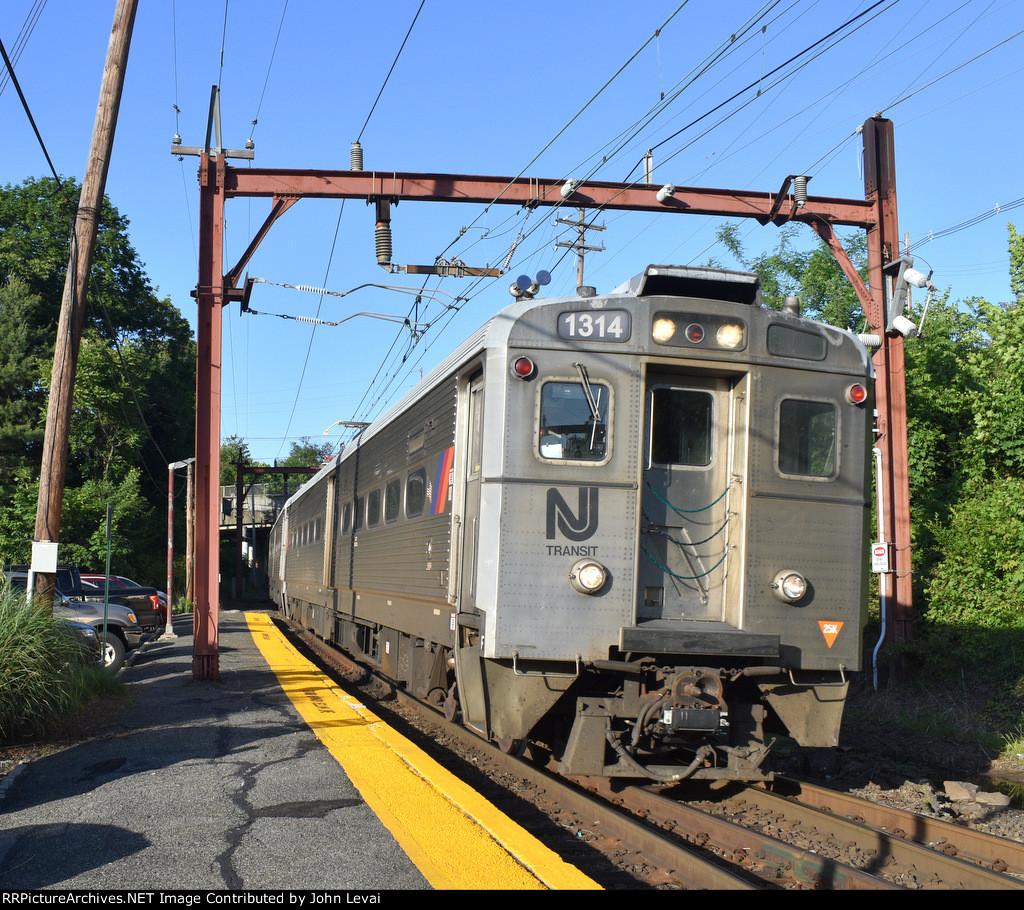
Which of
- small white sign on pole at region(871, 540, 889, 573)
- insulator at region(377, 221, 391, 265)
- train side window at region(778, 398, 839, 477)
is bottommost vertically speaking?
small white sign on pole at region(871, 540, 889, 573)

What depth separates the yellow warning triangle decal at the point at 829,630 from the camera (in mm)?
6559

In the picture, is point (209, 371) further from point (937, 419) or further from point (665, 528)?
point (937, 419)

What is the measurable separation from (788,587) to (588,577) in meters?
1.40

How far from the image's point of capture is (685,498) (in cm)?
672

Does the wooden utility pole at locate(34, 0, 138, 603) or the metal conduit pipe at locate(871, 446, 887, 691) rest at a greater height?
the wooden utility pole at locate(34, 0, 138, 603)

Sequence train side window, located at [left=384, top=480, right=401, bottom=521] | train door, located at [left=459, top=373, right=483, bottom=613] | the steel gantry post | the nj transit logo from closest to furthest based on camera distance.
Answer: the nj transit logo, train door, located at [left=459, top=373, right=483, bottom=613], train side window, located at [left=384, top=480, right=401, bottom=521], the steel gantry post

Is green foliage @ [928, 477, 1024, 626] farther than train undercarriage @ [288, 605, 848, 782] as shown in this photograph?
Yes

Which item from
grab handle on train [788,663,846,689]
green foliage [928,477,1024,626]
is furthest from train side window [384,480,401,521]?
green foliage [928,477,1024,626]

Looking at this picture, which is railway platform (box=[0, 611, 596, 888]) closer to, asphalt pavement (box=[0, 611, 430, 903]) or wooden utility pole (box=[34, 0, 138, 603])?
asphalt pavement (box=[0, 611, 430, 903])

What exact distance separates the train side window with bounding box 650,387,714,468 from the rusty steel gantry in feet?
21.4

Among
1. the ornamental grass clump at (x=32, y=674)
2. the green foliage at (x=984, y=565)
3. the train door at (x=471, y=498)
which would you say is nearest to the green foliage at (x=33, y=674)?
the ornamental grass clump at (x=32, y=674)

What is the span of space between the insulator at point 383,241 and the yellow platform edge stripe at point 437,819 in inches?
248

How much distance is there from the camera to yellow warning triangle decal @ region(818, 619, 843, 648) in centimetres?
656

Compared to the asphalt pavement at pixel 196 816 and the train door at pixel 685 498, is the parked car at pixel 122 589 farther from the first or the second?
the train door at pixel 685 498
